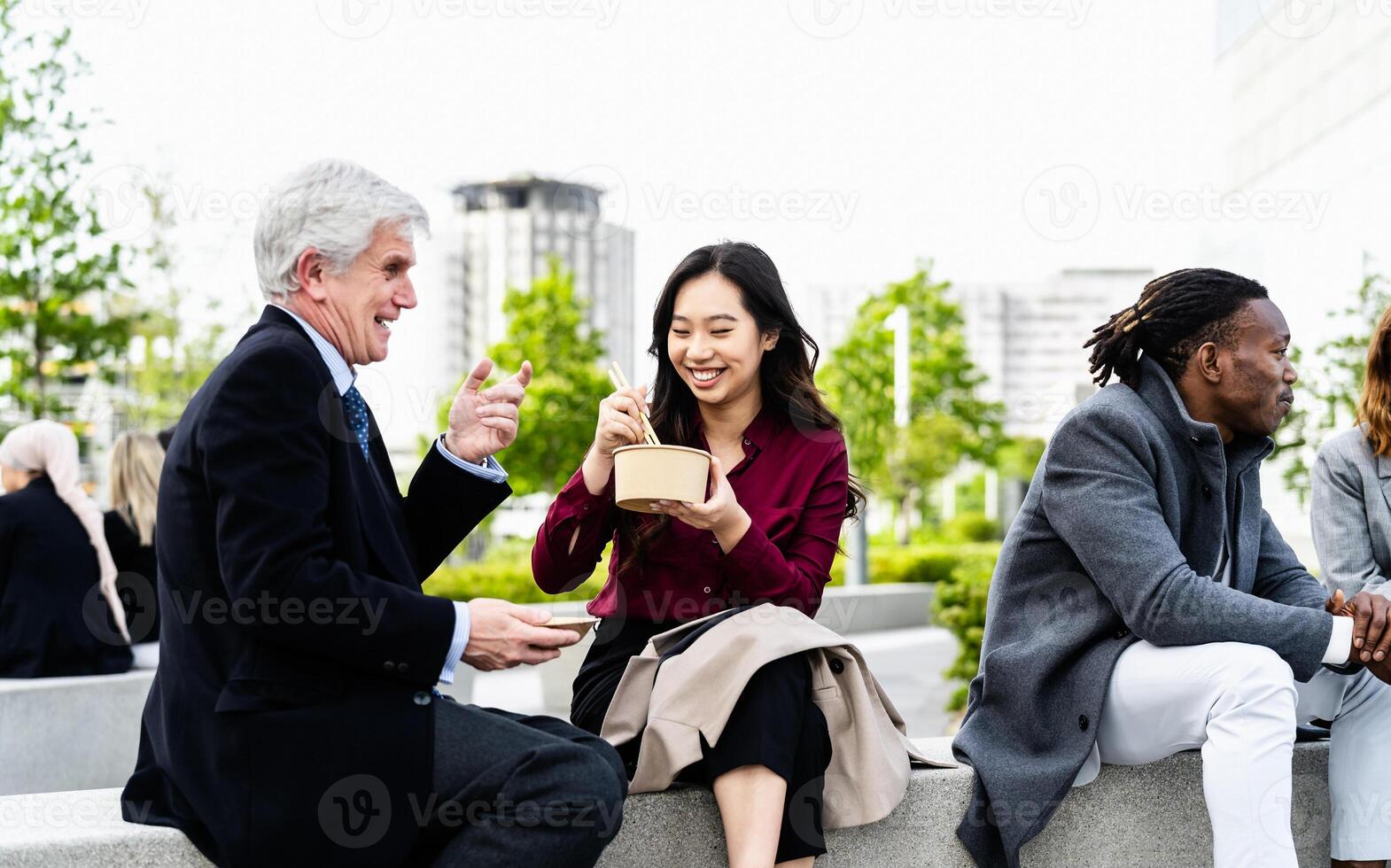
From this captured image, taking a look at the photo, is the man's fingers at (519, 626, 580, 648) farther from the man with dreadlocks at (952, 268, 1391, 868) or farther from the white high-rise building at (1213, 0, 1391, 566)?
the white high-rise building at (1213, 0, 1391, 566)

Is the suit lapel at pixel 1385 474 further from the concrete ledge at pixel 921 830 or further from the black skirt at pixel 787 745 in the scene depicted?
the black skirt at pixel 787 745

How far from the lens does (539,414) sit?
2108 centimetres

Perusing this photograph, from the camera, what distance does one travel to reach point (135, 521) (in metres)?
6.48

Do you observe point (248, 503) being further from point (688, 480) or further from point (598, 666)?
point (598, 666)

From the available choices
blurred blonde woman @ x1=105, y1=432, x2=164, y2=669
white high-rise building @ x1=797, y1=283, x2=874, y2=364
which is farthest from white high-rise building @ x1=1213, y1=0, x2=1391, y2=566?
white high-rise building @ x1=797, y1=283, x2=874, y2=364

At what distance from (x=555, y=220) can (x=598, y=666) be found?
97381 mm

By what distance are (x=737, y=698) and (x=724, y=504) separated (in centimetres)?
43

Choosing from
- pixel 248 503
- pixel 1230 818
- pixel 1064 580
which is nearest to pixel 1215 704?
pixel 1230 818

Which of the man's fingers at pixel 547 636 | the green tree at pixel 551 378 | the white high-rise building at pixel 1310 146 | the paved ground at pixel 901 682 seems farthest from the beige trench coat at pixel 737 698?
the green tree at pixel 551 378

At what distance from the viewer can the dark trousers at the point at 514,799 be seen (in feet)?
7.79

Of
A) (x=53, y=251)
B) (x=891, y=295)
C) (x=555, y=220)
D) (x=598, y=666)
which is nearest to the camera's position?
(x=598, y=666)

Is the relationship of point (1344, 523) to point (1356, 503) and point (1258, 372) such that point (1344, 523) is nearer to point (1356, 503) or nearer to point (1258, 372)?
point (1356, 503)

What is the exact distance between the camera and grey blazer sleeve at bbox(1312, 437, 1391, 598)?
3.92 metres

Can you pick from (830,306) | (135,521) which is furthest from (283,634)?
(830,306)
